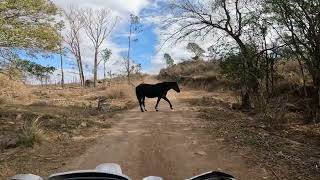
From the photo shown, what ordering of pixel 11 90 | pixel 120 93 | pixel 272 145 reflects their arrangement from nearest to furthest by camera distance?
pixel 272 145
pixel 11 90
pixel 120 93

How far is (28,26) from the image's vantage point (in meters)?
18.4

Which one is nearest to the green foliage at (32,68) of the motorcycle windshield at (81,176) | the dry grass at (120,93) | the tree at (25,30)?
the tree at (25,30)

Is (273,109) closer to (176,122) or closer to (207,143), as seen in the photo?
(176,122)

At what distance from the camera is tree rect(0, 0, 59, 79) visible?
1723 cm

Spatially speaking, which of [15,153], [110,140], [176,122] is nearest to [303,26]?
[176,122]

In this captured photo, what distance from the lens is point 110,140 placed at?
12898mm

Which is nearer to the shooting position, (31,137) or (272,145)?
(272,145)

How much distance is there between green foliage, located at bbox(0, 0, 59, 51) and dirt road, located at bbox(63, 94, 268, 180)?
5.50m

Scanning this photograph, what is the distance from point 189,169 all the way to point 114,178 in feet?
23.6

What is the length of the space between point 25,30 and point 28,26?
0.77 m

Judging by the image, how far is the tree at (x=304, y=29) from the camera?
15.6 m

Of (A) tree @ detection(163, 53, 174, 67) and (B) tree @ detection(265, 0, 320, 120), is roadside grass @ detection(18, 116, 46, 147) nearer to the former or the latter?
(B) tree @ detection(265, 0, 320, 120)

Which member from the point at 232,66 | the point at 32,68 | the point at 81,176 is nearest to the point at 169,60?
the point at 232,66

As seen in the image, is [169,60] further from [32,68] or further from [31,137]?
[31,137]
